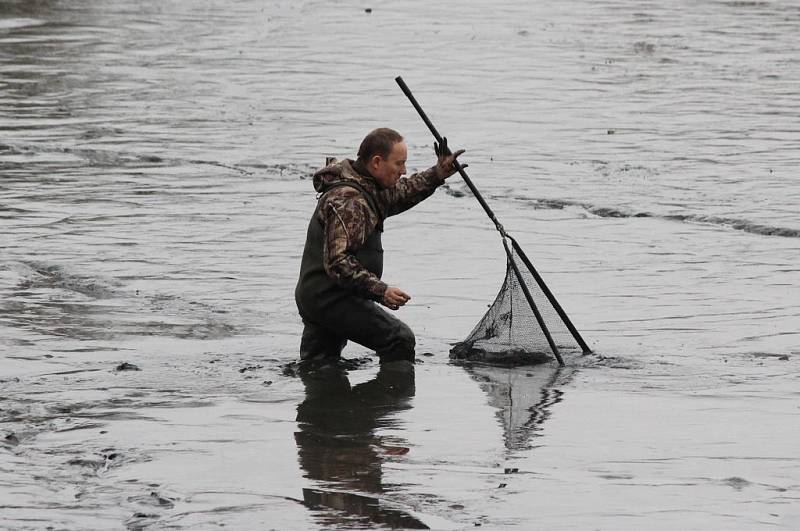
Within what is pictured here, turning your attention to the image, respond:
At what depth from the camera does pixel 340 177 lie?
25.3 ft

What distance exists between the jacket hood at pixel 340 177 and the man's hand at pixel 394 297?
599 mm

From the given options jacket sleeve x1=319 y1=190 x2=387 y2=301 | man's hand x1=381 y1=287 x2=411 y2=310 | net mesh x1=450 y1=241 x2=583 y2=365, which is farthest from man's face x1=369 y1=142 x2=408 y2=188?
net mesh x1=450 y1=241 x2=583 y2=365

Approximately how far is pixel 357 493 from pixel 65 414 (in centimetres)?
178

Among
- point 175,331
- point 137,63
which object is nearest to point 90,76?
point 137,63

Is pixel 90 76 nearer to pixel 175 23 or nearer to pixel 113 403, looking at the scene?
pixel 175 23

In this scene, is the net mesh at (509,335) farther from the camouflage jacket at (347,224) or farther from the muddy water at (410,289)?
A: the camouflage jacket at (347,224)

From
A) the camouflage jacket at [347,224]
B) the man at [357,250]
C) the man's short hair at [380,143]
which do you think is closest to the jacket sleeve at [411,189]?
the man at [357,250]

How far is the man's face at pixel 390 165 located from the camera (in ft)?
25.1

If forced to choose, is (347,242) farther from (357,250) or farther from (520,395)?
(520,395)

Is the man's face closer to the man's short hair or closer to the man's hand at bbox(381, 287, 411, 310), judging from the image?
the man's short hair

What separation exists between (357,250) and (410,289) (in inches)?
85.5

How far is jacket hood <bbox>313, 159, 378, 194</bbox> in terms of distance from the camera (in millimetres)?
7715

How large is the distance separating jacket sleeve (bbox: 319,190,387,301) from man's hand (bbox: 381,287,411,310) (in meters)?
0.05

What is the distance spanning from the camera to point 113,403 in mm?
7086
